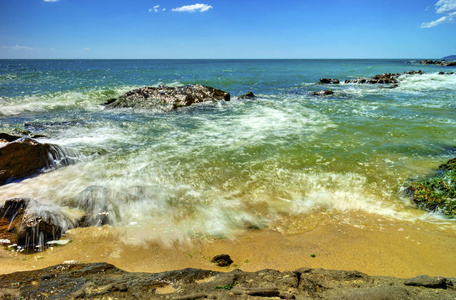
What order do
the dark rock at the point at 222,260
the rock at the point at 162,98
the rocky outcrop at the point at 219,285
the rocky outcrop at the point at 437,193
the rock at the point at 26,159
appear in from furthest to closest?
1. the rock at the point at 162,98
2. the rock at the point at 26,159
3. the rocky outcrop at the point at 437,193
4. the dark rock at the point at 222,260
5. the rocky outcrop at the point at 219,285

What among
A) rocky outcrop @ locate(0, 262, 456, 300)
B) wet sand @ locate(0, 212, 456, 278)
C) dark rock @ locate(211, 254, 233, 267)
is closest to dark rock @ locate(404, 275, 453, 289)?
rocky outcrop @ locate(0, 262, 456, 300)

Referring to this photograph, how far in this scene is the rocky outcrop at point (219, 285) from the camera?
7.88 feet

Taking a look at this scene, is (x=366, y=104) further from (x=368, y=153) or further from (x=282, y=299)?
(x=282, y=299)

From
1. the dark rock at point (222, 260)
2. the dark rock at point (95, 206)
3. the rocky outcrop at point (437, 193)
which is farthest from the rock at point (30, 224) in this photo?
the rocky outcrop at point (437, 193)

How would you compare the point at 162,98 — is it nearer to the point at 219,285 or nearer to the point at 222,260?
the point at 222,260

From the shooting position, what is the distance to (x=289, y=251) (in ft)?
12.3

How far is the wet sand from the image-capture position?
344 centimetres

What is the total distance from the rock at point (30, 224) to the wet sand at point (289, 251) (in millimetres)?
199

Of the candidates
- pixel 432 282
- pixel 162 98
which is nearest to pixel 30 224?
pixel 432 282

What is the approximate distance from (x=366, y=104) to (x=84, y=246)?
54.0ft

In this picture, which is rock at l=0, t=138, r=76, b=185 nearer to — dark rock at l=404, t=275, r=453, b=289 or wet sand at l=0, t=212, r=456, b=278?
wet sand at l=0, t=212, r=456, b=278

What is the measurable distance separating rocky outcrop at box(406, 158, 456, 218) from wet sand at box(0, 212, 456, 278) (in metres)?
0.51

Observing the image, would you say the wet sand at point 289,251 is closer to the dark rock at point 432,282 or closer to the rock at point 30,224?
the rock at point 30,224

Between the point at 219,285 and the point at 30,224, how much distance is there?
332 centimetres
